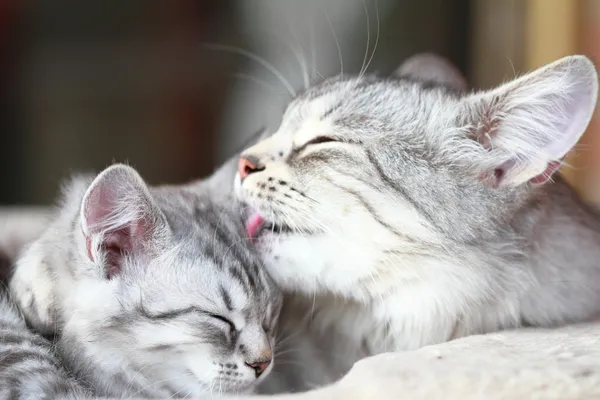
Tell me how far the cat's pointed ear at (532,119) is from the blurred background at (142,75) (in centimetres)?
256

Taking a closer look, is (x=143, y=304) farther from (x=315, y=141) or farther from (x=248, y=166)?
(x=315, y=141)

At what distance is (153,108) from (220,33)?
591mm

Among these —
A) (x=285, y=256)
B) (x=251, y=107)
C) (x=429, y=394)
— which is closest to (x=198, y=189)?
(x=285, y=256)

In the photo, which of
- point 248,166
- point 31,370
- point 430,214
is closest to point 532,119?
point 430,214

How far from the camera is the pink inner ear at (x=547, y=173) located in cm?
127

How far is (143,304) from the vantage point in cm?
123

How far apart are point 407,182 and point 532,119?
244 mm

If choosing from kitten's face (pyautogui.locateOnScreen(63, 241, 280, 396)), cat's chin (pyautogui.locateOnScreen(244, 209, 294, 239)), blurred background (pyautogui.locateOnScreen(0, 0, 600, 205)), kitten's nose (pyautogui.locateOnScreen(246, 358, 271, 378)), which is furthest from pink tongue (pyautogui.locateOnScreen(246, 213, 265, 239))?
blurred background (pyautogui.locateOnScreen(0, 0, 600, 205))

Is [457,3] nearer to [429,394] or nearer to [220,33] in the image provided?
[220,33]

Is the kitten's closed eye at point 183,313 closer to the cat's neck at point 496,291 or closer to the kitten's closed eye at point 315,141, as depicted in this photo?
the cat's neck at point 496,291

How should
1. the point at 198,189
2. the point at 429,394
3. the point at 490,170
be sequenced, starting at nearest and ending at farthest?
the point at 429,394, the point at 490,170, the point at 198,189

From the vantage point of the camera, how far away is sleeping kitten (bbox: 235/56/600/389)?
1.28 metres

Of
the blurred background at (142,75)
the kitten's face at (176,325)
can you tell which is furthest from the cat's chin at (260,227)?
the blurred background at (142,75)

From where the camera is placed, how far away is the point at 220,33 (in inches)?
162
